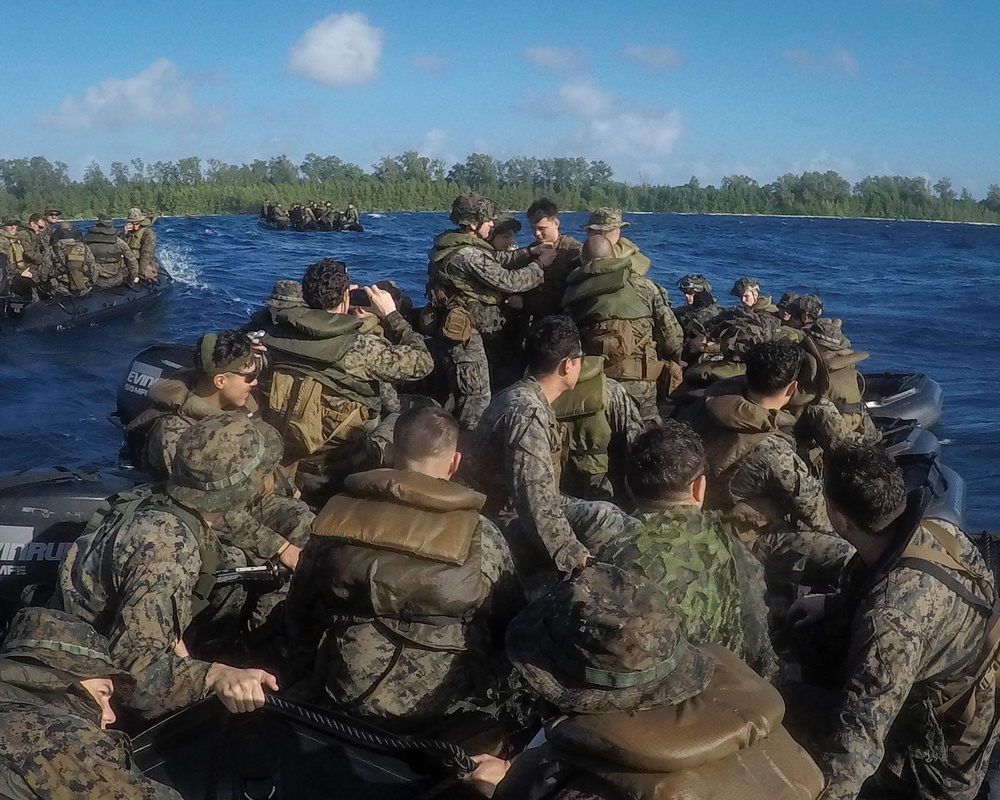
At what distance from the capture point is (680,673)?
222 centimetres

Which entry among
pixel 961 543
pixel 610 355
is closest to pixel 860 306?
pixel 610 355

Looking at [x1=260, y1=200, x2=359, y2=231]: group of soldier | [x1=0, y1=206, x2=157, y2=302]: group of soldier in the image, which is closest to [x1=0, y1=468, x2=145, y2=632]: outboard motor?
[x1=0, y1=206, x2=157, y2=302]: group of soldier

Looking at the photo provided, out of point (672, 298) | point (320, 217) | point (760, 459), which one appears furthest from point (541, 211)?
point (320, 217)

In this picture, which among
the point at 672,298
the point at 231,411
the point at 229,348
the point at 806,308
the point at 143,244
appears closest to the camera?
the point at 231,411

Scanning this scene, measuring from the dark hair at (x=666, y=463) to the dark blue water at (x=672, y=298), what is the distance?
20.1 ft

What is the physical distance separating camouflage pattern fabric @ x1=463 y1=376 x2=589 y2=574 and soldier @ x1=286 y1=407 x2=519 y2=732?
1.69 ft

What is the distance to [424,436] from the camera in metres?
3.30

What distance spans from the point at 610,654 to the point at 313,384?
10.7ft

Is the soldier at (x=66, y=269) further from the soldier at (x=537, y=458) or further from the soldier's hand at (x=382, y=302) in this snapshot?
the soldier at (x=537, y=458)

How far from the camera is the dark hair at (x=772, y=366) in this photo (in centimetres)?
428

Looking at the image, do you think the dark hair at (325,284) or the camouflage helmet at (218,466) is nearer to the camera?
the camouflage helmet at (218,466)

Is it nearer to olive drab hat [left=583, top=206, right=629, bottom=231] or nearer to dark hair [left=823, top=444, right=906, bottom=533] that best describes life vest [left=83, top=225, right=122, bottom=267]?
olive drab hat [left=583, top=206, right=629, bottom=231]

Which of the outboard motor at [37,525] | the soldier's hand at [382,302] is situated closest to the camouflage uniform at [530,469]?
the soldier's hand at [382,302]

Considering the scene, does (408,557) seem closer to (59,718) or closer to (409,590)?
(409,590)
